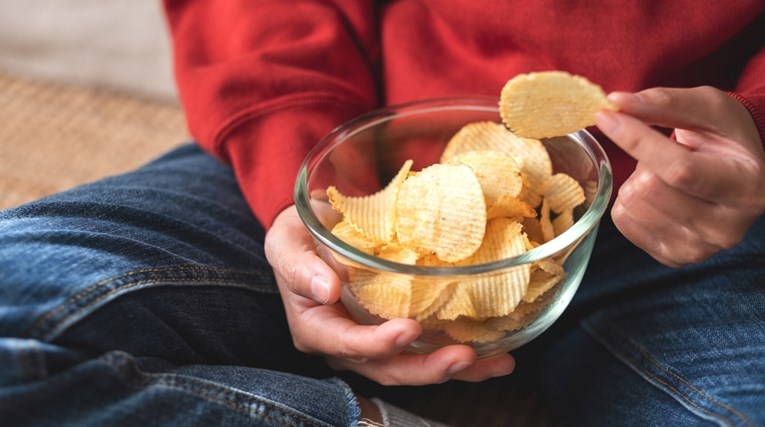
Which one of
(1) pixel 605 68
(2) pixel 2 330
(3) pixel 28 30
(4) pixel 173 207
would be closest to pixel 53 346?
(2) pixel 2 330

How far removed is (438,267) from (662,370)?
0.81 feet

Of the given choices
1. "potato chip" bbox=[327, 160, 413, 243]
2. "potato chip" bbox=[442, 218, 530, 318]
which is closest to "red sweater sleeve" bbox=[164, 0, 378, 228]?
"potato chip" bbox=[327, 160, 413, 243]

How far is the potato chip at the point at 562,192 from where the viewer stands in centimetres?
58

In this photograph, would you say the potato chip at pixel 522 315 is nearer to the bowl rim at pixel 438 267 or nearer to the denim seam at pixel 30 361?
the bowl rim at pixel 438 267

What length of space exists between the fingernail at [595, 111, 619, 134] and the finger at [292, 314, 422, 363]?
0.17m

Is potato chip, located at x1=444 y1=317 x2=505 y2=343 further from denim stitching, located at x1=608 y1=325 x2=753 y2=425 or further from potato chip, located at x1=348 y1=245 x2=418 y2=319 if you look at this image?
denim stitching, located at x1=608 y1=325 x2=753 y2=425

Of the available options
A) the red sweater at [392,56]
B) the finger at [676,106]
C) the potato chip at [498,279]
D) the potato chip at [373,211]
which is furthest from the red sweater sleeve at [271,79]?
the finger at [676,106]

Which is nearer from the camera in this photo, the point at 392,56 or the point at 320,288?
the point at 320,288

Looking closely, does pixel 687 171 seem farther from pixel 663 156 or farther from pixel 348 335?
pixel 348 335

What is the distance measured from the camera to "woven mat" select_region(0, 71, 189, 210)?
3.38ft

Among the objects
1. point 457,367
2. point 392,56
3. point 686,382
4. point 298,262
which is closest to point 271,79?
point 392,56

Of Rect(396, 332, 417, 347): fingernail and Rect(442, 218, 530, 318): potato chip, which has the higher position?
Rect(442, 218, 530, 318): potato chip

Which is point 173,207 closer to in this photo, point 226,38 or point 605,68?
point 226,38

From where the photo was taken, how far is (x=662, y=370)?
62 cm
